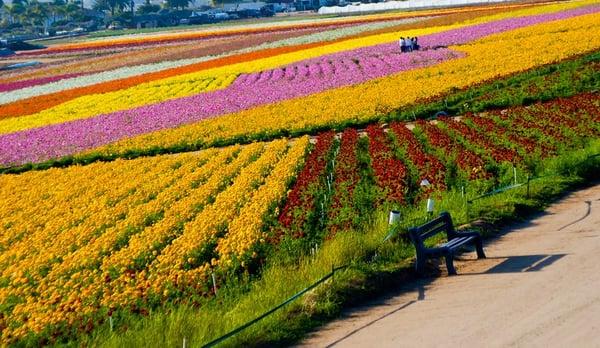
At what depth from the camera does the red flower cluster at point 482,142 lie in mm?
19080

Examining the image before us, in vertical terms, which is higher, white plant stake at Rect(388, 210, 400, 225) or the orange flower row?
white plant stake at Rect(388, 210, 400, 225)

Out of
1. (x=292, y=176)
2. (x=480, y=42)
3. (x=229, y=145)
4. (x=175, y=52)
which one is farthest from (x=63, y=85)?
(x=292, y=176)

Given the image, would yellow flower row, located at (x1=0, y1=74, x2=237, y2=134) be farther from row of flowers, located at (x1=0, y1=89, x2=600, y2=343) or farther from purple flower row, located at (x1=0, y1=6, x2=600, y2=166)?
row of flowers, located at (x1=0, y1=89, x2=600, y2=343)

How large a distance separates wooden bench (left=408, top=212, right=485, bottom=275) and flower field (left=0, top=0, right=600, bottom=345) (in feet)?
6.72

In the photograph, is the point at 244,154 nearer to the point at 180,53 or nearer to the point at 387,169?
the point at 387,169

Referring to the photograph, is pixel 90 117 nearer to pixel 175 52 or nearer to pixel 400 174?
pixel 400 174

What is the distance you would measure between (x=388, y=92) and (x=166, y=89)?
1508cm

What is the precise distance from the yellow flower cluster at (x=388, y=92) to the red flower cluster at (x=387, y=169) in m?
→ 5.24

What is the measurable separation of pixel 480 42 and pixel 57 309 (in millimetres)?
37226

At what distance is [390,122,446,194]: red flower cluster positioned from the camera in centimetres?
1760

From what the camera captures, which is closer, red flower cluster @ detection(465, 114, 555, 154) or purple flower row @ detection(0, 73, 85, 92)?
red flower cluster @ detection(465, 114, 555, 154)

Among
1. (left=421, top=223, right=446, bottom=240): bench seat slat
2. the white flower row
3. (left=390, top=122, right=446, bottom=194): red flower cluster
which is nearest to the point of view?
(left=421, top=223, right=446, bottom=240): bench seat slat

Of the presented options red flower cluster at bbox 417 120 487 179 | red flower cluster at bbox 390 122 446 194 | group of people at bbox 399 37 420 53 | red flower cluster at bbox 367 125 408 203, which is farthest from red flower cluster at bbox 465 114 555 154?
group of people at bbox 399 37 420 53

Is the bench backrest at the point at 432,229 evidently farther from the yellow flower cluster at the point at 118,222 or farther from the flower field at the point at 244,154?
the yellow flower cluster at the point at 118,222
